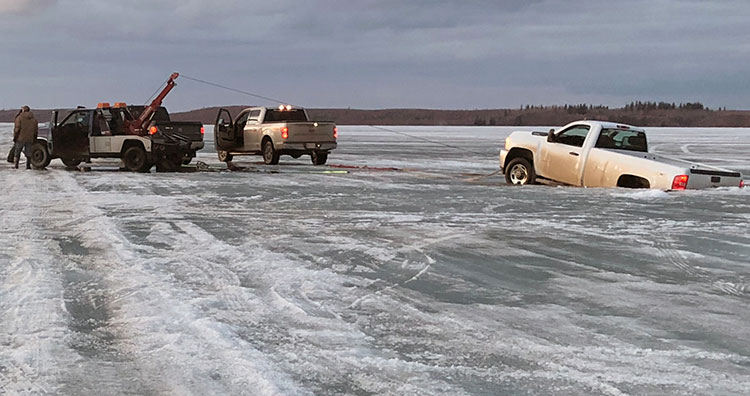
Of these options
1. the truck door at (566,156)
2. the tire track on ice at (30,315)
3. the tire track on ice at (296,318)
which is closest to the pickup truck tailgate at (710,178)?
the truck door at (566,156)

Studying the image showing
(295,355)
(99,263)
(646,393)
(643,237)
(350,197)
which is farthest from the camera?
(350,197)

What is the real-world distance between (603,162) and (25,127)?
50.9ft

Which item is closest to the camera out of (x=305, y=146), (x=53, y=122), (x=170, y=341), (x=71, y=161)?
(x=170, y=341)

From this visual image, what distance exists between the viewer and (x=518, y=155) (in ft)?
56.2

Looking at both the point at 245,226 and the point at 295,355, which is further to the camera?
the point at 245,226

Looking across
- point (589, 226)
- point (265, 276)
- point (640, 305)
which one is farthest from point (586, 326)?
point (589, 226)

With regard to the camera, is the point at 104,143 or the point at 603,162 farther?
the point at 104,143

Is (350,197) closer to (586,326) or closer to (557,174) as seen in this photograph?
(557,174)

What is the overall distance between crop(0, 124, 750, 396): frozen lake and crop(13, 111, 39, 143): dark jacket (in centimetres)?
960

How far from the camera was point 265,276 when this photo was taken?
7125 mm

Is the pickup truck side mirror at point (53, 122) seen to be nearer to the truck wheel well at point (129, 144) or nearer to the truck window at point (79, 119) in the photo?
the truck window at point (79, 119)

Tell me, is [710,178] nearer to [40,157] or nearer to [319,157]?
[319,157]

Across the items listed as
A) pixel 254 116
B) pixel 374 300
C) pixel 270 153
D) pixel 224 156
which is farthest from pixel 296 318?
pixel 224 156

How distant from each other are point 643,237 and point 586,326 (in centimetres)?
456
